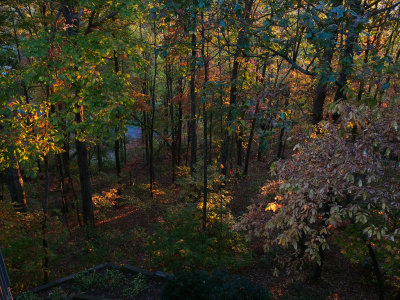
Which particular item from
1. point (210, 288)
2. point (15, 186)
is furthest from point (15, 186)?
point (210, 288)

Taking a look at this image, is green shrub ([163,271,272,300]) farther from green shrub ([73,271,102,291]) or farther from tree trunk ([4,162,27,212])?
tree trunk ([4,162,27,212])

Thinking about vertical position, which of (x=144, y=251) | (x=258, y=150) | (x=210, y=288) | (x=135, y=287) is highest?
(x=258, y=150)

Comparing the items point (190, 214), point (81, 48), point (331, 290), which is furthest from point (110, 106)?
point (331, 290)

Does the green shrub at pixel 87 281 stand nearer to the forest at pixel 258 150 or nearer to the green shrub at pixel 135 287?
the forest at pixel 258 150

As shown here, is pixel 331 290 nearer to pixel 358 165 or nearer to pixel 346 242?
pixel 346 242

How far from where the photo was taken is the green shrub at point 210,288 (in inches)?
207

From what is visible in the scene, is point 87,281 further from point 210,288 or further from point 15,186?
point 15,186

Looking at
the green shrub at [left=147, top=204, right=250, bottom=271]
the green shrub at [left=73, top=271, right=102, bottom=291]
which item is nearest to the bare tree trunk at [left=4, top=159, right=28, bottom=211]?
the green shrub at [left=73, top=271, right=102, bottom=291]

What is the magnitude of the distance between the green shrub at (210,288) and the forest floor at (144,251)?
1804mm

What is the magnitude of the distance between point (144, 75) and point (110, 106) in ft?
46.3

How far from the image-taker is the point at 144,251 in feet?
35.6

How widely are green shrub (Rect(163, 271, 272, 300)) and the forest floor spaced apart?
1804 millimetres

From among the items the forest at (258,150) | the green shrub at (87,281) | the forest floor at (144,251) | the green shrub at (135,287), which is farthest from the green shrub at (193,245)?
the green shrub at (87,281)

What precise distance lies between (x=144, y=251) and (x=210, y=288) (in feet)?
19.9
